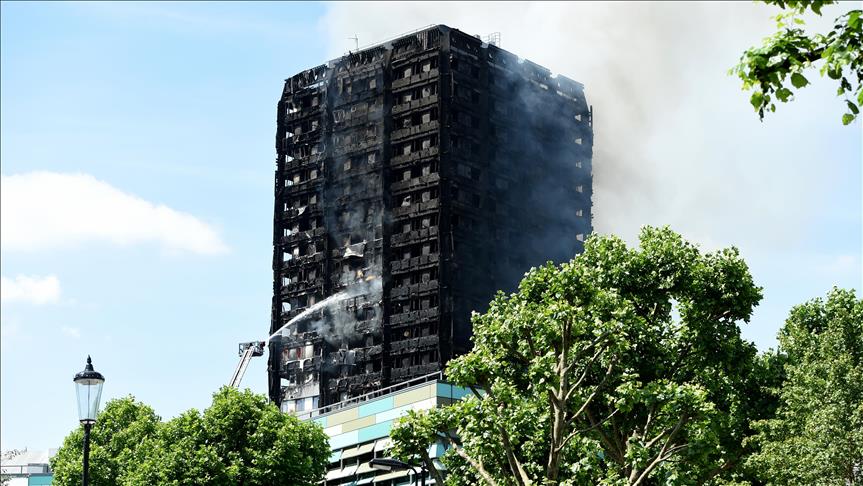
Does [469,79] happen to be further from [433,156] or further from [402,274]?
[402,274]

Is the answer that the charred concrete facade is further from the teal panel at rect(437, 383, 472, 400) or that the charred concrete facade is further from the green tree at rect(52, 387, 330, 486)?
the green tree at rect(52, 387, 330, 486)

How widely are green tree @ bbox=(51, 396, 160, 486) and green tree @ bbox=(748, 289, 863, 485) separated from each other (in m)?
43.4

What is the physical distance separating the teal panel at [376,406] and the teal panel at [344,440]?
1460 mm

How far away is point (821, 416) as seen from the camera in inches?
2188

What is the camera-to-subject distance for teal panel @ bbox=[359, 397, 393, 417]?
9444 cm

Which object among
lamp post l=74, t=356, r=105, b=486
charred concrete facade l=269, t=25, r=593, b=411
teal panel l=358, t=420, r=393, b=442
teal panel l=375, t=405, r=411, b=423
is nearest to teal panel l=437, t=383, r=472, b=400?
teal panel l=375, t=405, r=411, b=423

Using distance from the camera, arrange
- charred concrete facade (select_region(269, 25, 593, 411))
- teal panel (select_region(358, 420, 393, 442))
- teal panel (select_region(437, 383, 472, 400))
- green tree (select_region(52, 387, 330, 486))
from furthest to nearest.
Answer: charred concrete facade (select_region(269, 25, 593, 411)), teal panel (select_region(358, 420, 393, 442)), teal panel (select_region(437, 383, 472, 400)), green tree (select_region(52, 387, 330, 486))

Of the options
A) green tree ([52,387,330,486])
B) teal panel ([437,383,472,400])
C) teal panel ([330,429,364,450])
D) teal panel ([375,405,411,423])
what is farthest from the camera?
teal panel ([330,429,364,450])

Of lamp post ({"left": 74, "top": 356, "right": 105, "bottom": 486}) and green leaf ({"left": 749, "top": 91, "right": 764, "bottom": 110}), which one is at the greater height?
green leaf ({"left": 749, "top": 91, "right": 764, "bottom": 110})

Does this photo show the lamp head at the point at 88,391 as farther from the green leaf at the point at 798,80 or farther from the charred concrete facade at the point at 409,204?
the charred concrete facade at the point at 409,204

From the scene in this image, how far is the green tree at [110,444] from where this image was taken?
294 ft

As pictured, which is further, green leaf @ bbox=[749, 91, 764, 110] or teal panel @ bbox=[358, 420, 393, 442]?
teal panel @ bbox=[358, 420, 393, 442]

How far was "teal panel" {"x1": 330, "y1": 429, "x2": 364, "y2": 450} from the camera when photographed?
9606 centimetres

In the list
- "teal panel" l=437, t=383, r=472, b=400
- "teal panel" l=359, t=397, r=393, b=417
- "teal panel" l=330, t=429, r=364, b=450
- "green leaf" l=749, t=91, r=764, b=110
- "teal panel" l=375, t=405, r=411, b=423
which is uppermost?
"teal panel" l=437, t=383, r=472, b=400
